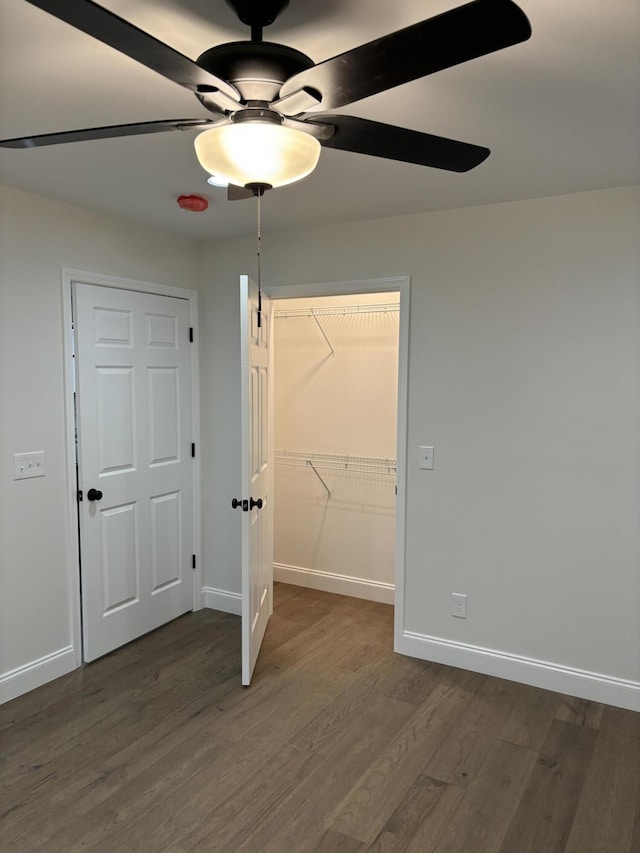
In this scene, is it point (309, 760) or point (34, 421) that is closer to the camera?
point (309, 760)

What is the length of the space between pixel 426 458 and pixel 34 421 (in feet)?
6.52

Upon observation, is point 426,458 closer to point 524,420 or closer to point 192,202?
point 524,420

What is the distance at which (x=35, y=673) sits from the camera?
2979 millimetres

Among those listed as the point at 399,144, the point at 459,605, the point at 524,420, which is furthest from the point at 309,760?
the point at 399,144

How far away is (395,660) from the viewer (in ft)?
10.9

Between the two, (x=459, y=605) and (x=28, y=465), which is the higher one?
(x=28, y=465)

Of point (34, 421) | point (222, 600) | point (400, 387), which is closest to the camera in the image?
point (34, 421)

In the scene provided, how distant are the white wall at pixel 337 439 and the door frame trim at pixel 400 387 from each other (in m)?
0.77

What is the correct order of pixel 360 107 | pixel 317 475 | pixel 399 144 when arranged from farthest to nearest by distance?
1. pixel 317 475
2. pixel 360 107
3. pixel 399 144

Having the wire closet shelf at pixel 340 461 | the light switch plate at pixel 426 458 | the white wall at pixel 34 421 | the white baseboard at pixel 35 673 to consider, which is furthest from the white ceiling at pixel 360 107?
the white baseboard at pixel 35 673

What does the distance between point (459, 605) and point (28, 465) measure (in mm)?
2300

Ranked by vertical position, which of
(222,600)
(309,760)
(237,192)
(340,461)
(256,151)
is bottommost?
(309,760)

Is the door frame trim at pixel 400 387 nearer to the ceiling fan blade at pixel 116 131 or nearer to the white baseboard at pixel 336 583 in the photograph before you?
the white baseboard at pixel 336 583

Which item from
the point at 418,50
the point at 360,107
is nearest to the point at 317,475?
the point at 360,107
